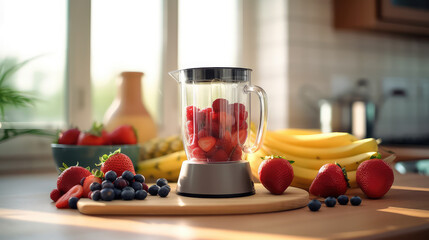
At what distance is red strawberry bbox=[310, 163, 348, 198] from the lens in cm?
86

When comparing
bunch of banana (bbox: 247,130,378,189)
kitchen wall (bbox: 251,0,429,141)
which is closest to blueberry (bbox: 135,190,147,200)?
bunch of banana (bbox: 247,130,378,189)

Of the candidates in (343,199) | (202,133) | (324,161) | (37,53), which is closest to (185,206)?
(202,133)

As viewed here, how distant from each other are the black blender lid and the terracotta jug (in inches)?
21.3

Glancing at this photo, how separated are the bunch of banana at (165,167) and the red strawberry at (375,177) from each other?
0.46 meters

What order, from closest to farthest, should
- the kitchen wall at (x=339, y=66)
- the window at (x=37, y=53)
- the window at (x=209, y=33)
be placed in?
1. the window at (x=37, y=53)
2. the window at (x=209, y=33)
3. the kitchen wall at (x=339, y=66)

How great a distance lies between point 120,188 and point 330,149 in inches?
20.6

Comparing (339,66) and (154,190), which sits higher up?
(339,66)

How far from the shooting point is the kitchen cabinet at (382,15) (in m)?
2.32

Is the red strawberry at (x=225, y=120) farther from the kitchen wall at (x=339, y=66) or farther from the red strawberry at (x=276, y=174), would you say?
the kitchen wall at (x=339, y=66)

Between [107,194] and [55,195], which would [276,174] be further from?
[55,195]

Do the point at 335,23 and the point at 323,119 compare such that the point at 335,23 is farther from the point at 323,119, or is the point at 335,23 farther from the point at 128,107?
the point at 128,107

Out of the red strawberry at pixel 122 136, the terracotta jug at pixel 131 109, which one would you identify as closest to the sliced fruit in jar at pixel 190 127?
the red strawberry at pixel 122 136

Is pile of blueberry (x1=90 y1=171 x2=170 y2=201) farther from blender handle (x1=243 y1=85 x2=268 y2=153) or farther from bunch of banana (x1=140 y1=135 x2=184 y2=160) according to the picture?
bunch of banana (x1=140 y1=135 x2=184 y2=160)

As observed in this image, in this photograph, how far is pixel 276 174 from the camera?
847 millimetres
